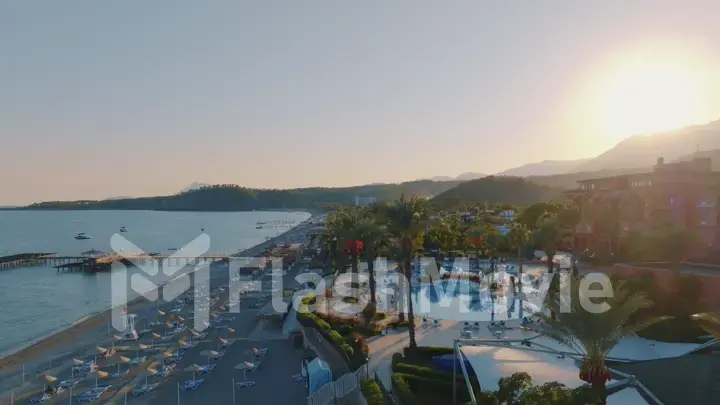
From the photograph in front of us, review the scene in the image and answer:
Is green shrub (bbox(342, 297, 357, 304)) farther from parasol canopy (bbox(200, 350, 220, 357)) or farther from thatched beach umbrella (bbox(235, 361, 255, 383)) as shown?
parasol canopy (bbox(200, 350, 220, 357))

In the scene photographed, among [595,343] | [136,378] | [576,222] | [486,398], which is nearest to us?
[486,398]

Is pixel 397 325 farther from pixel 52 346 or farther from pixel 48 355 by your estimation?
pixel 52 346

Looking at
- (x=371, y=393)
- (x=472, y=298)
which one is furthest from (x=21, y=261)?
(x=371, y=393)

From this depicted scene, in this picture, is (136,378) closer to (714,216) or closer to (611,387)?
(611,387)

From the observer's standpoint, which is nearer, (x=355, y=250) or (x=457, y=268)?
(x=355, y=250)

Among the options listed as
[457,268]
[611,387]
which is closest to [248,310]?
[457,268]

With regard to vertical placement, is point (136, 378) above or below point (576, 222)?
below
